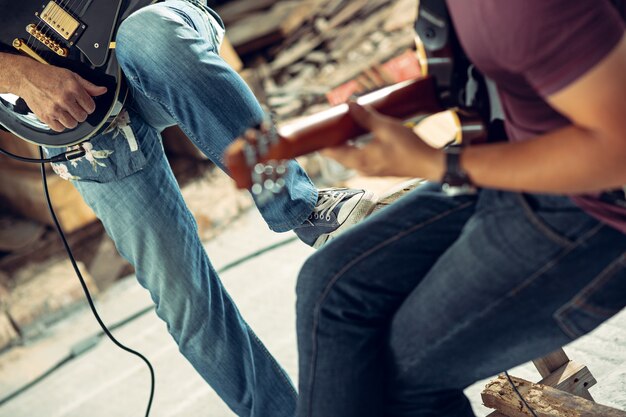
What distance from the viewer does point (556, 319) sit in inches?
Result: 48.8

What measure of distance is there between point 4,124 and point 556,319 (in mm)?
1654

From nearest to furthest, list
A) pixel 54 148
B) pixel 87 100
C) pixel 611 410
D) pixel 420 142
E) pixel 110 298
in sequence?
1. pixel 420 142
2. pixel 611 410
3. pixel 87 100
4. pixel 54 148
5. pixel 110 298

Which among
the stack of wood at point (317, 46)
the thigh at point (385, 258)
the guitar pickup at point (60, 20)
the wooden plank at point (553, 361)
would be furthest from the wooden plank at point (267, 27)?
the thigh at point (385, 258)

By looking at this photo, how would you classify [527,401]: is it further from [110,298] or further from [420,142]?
[110,298]

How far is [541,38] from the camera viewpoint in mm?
1032

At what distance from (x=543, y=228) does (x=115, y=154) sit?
1.25 meters

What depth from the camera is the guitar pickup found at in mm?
2051

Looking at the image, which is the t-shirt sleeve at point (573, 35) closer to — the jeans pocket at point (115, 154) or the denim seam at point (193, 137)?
the denim seam at point (193, 137)

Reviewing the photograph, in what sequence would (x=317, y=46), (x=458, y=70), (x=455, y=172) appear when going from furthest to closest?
(x=317, y=46)
(x=458, y=70)
(x=455, y=172)

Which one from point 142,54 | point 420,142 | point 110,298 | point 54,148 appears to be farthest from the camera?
point 110,298

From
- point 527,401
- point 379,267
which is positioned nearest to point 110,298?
point 527,401

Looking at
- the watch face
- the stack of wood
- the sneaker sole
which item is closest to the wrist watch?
the watch face

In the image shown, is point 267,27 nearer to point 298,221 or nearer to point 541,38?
point 298,221

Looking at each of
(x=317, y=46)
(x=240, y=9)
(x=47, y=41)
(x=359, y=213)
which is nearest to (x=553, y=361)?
(x=359, y=213)
